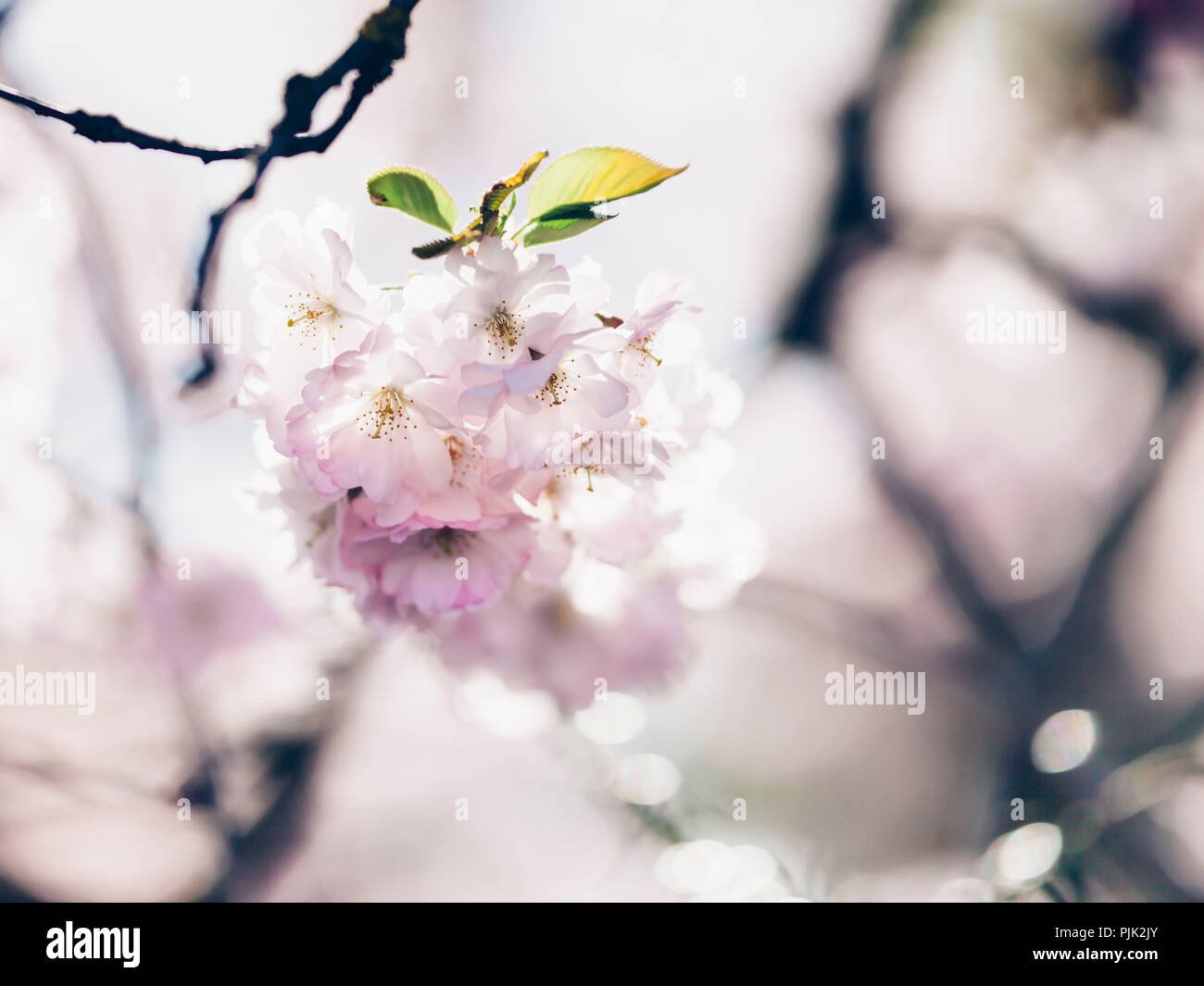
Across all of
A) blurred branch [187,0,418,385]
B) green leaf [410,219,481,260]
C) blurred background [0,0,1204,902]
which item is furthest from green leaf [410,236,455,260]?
blurred background [0,0,1204,902]

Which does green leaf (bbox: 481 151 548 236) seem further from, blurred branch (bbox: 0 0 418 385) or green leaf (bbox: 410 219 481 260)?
blurred branch (bbox: 0 0 418 385)

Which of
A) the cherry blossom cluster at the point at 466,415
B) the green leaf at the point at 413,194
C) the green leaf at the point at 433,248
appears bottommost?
the cherry blossom cluster at the point at 466,415

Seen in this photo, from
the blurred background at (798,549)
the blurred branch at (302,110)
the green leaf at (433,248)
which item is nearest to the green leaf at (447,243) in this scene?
the green leaf at (433,248)

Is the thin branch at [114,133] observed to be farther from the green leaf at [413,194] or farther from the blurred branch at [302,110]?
the green leaf at [413,194]

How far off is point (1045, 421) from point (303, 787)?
102 cm

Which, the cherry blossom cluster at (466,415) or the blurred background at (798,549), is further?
the blurred background at (798,549)

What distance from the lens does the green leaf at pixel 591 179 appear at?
34cm

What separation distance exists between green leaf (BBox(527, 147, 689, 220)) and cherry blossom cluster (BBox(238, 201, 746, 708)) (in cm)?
4

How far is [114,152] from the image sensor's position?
0.78m

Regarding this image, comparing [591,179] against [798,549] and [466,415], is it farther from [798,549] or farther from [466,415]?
[798,549]

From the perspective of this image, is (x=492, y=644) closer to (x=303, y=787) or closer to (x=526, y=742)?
(x=526, y=742)

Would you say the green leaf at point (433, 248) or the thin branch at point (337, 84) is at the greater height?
the thin branch at point (337, 84)

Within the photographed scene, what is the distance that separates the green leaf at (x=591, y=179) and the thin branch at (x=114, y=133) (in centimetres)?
19
